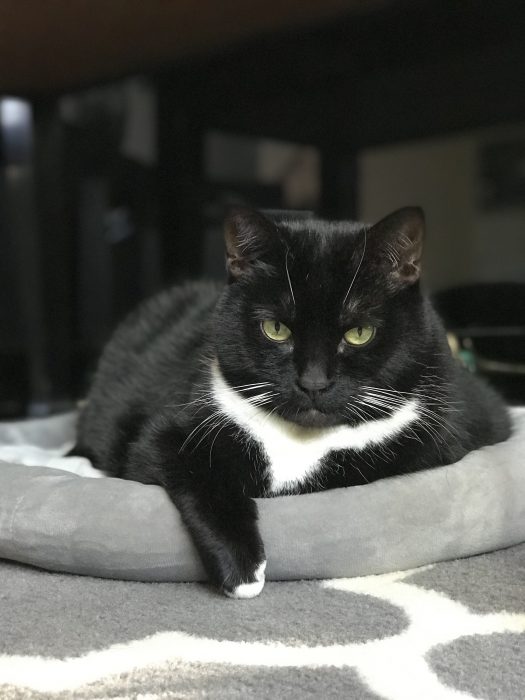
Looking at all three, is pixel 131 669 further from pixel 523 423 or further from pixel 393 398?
pixel 523 423

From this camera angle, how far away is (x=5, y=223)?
2.32 metres

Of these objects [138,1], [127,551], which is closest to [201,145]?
[138,1]

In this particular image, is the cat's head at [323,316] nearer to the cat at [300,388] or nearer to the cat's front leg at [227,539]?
the cat at [300,388]

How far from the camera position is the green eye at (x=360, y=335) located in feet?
3.22

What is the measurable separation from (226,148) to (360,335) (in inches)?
51.9

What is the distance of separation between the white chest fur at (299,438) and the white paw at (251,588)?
0.48 feet

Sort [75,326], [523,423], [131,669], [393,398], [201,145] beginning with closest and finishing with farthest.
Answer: [131,669] → [393,398] → [523,423] → [201,145] → [75,326]

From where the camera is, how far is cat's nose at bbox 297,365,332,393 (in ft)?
3.10

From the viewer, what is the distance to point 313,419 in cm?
99

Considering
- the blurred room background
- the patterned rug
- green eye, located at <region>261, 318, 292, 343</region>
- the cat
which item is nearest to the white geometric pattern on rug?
the patterned rug

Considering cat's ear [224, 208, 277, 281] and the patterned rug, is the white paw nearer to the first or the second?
the patterned rug

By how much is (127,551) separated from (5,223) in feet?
5.20

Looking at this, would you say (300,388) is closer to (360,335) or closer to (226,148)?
(360,335)

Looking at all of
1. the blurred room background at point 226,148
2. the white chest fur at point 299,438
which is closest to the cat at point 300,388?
the white chest fur at point 299,438
